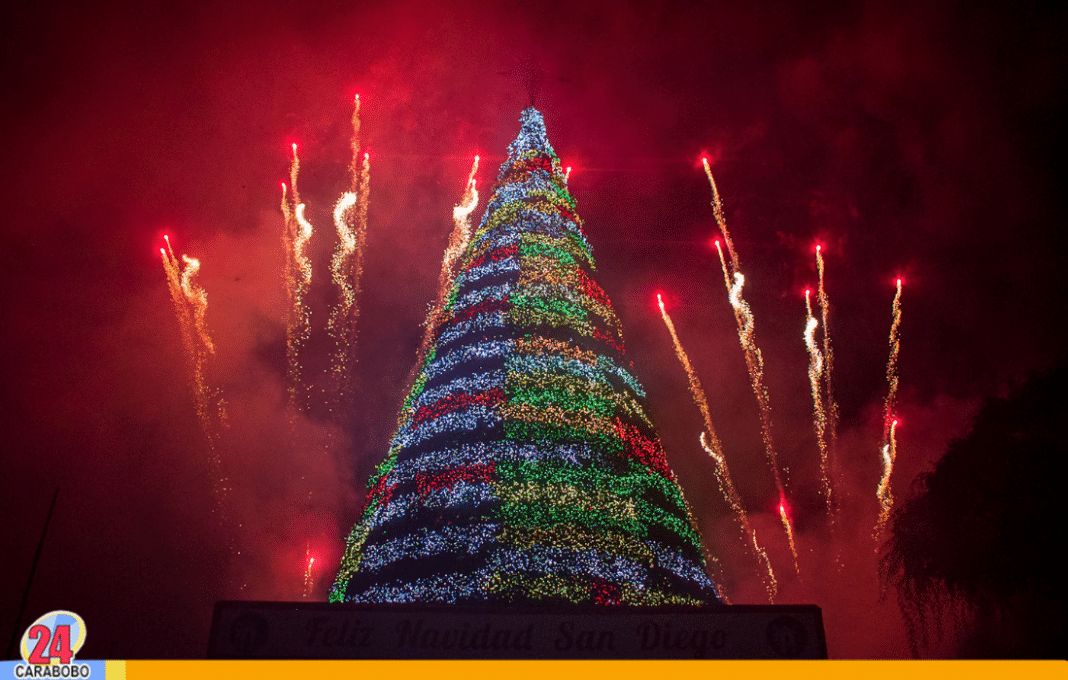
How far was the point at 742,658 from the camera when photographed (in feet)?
35.4

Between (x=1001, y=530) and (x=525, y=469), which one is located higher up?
(x=525, y=469)

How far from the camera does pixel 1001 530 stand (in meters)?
19.0

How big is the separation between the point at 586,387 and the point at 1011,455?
1191 centimetres

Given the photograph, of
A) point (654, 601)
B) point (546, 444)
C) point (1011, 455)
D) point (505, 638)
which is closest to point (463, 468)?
point (546, 444)

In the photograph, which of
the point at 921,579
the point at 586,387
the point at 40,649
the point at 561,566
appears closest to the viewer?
the point at 40,649

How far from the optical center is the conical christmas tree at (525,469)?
16.5m

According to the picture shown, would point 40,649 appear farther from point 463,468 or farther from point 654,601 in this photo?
point 654,601

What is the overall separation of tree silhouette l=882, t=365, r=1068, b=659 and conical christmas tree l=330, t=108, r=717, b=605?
830cm

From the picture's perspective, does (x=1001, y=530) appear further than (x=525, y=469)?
Yes

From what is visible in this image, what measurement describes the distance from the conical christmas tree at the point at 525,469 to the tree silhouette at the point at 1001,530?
8.30 meters

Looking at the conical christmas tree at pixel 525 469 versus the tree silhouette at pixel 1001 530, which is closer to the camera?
the conical christmas tree at pixel 525 469

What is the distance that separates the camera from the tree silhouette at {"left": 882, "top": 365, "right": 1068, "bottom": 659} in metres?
18.2

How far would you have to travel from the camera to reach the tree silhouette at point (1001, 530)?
59.6 feet

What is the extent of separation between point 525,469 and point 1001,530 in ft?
42.9
